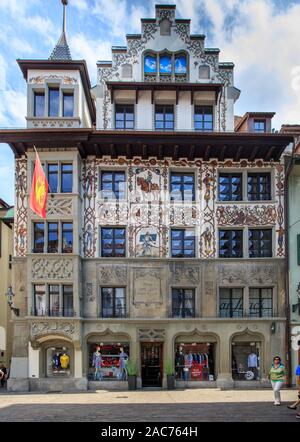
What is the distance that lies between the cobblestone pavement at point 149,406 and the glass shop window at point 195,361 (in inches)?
59.6

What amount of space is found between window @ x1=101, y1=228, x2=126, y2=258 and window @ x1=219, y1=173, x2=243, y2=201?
223 inches

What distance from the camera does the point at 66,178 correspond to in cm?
2720

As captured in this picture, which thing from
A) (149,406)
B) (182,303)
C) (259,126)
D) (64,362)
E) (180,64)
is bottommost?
(64,362)

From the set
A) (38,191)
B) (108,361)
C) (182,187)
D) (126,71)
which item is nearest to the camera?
(38,191)

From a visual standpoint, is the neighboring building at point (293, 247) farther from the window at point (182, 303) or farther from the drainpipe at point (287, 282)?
the window at point (182, 303)

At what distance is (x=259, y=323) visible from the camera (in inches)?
1069

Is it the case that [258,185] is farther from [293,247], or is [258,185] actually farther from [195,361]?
[195,361]

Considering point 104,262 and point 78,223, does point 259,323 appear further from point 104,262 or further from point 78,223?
point 78,223

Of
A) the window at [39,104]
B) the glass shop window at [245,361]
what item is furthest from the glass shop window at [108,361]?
the window at [39,104]

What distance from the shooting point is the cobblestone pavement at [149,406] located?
50.9 ft

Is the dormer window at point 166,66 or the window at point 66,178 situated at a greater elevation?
the dormer window at point 166,66

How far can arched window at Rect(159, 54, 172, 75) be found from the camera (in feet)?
95.6

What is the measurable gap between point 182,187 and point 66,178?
6098mm

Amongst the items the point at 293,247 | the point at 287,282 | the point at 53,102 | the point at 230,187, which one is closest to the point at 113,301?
the point at 230,187
